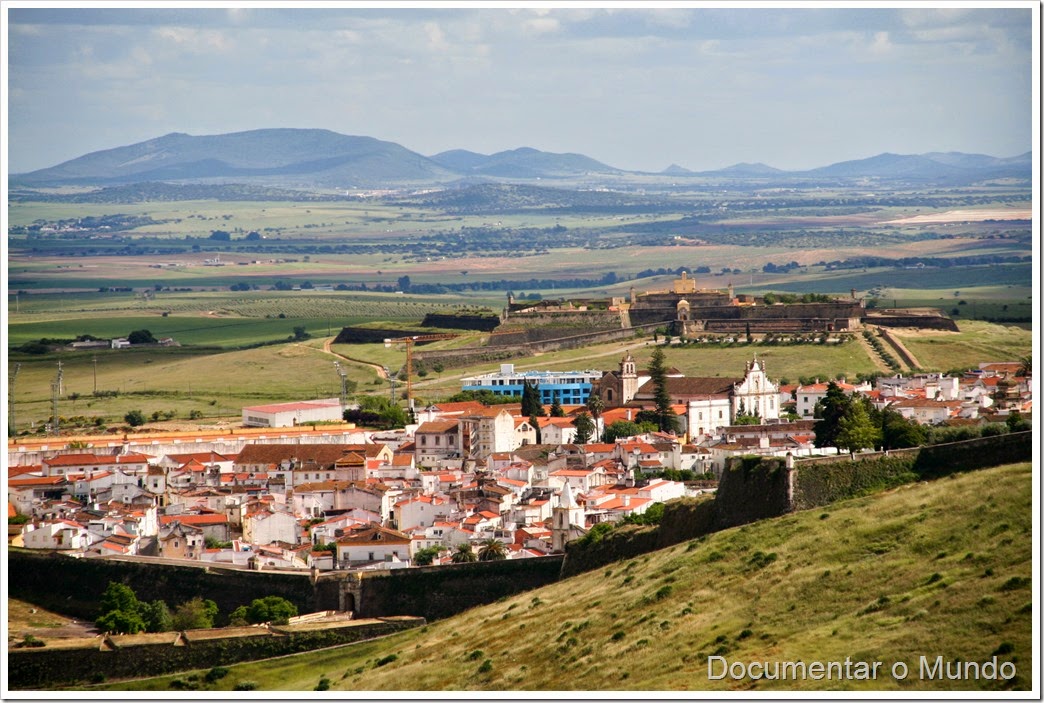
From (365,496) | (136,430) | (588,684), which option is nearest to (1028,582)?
(588,684)

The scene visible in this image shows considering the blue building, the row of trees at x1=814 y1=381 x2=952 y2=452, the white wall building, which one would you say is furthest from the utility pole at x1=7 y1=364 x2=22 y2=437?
the row of trees at x1=814 y1=381 x2=952 y2=452

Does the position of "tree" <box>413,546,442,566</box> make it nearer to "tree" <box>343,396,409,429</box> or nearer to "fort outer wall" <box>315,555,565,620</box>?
"fort outer wall" <box>315,555,565,620</box>

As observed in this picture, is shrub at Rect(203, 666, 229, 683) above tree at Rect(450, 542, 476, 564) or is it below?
below

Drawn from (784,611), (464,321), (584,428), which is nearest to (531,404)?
(584,428)

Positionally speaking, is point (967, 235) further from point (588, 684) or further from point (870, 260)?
point (588, 684)

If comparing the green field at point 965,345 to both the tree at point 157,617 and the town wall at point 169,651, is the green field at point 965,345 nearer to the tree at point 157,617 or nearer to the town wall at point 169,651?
the tree at point 157,617
